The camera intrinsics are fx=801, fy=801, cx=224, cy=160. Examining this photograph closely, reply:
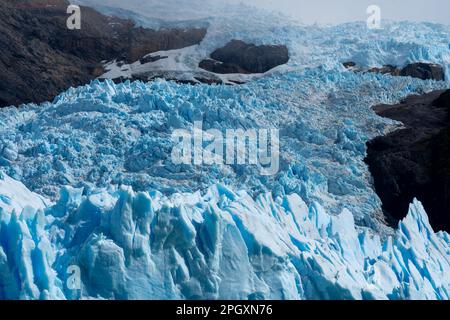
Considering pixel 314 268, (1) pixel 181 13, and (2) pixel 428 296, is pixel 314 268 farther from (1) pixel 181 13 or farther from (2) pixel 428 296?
(1) pixel 181 13

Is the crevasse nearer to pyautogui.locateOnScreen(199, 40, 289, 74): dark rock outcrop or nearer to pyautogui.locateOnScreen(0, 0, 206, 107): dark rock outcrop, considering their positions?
pyautogui.locateOnScreen(0, 0, 206, 107): dark rock outcrop

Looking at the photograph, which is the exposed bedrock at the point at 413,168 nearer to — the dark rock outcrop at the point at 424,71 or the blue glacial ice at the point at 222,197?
the blue glacial ice at the point at 222,197

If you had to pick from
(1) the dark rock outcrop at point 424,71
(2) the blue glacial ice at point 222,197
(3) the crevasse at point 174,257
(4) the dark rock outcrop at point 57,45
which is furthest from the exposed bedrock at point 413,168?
(4) the dark rock outcrop at point 57,45

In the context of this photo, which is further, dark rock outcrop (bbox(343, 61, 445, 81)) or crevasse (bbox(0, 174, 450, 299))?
dark rock outcrop (bbox(343, 61, 445, 81))

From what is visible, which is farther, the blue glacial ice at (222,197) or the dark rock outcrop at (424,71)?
the dark rock outcrop at (424,71)

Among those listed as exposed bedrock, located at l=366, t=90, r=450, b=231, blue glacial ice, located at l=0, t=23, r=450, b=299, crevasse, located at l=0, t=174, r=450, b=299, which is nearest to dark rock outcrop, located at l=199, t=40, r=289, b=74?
blue glacial ice, located at l=0, t=23, r=450, b=299
